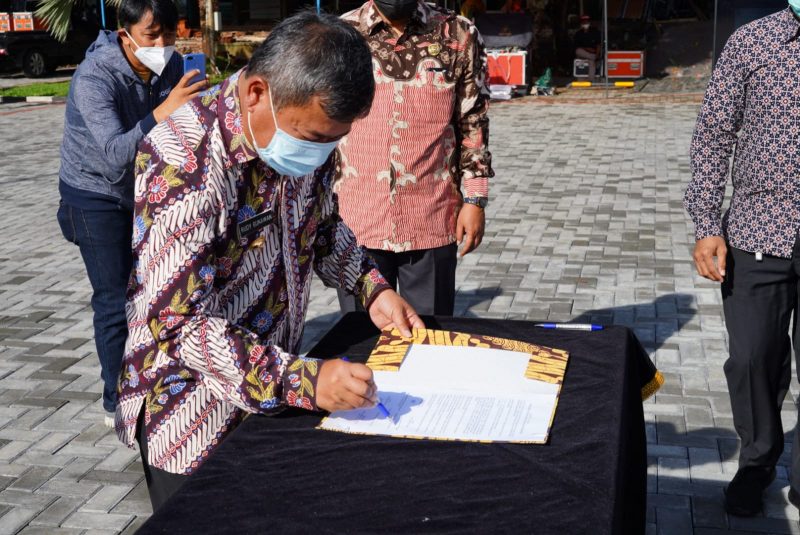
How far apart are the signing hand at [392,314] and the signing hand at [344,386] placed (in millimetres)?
487

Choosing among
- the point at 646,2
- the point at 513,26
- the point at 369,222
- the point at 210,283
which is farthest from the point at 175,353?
the point at 646,2

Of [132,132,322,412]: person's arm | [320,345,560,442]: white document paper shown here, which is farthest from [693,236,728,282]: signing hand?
[132,132,322,412]: person's arm

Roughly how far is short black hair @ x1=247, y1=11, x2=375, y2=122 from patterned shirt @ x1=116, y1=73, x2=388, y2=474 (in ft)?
0.54

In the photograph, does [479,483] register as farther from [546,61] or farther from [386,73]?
[546,61]

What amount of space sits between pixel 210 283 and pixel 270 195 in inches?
10.4

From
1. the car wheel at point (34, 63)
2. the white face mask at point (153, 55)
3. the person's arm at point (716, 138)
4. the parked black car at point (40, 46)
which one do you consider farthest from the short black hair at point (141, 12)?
the car wheel at point (34, 63)

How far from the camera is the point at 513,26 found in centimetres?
1805

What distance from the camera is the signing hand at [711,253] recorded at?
3.26 m

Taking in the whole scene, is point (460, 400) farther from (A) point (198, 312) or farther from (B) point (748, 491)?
(B) point (748, 491)

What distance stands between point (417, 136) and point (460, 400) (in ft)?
5.56

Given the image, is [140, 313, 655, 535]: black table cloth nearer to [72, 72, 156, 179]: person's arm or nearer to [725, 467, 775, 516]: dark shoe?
[725, 467, 775, 516]: dark shoe

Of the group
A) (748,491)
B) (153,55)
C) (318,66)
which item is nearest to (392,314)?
(318,66)

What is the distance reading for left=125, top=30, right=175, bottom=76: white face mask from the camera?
12.5ft

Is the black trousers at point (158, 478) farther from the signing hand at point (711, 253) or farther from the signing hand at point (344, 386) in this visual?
the signing hand at point (711, 253)
